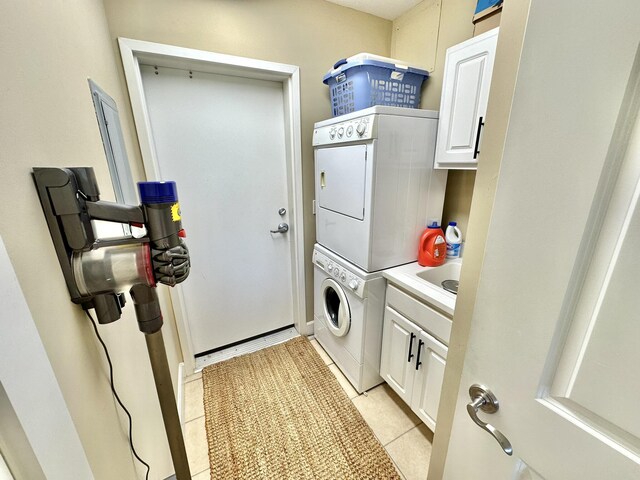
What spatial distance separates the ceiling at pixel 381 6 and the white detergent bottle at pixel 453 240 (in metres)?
1.54

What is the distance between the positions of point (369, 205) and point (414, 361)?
90 cm

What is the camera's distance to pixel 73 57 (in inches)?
30.9

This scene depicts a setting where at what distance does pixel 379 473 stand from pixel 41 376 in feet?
5.13

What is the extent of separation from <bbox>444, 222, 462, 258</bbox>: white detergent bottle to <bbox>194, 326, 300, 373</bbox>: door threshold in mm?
1513

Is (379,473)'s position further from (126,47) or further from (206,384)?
(126,47)

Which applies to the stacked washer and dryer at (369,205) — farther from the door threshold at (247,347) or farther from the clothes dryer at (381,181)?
the door threshold at (247,347)

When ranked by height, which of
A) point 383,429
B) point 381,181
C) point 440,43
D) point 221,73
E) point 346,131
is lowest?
point 383,429

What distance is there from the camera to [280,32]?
1.73m

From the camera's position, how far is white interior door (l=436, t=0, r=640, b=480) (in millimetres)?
355

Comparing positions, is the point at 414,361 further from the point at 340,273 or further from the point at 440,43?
the point at 440,43

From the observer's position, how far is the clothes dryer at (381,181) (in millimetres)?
1376

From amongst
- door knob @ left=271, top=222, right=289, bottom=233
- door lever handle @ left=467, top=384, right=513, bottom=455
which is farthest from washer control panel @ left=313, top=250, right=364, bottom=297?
door lever handle @ left=467, top=384, right=513, bottom=455

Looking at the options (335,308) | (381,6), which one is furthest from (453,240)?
(381,6)

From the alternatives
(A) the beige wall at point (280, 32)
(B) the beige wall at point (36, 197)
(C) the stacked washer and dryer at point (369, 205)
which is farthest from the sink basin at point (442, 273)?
(B) the beige wall at point (36, 197)
